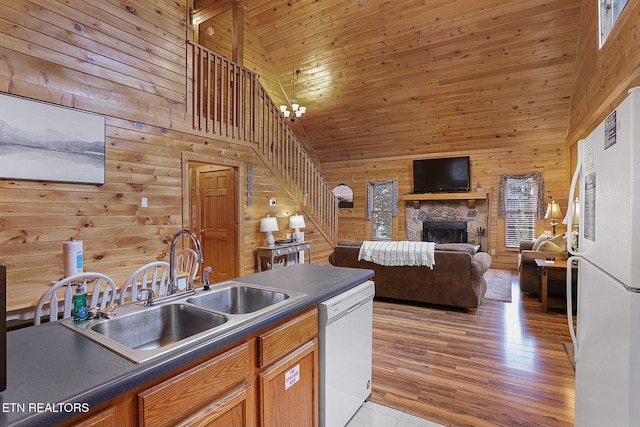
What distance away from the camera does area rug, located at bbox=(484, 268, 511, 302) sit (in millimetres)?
4863

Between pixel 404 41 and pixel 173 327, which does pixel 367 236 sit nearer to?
pixel 404 41

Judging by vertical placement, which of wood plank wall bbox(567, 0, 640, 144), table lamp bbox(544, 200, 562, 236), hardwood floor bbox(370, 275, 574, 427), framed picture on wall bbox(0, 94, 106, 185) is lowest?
hardwood floor bbox(370, 275, 574, 427)

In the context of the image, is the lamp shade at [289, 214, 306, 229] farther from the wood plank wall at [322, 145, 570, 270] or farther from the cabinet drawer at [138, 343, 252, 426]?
the cabinet drawer at [138, 343, 252, 426]

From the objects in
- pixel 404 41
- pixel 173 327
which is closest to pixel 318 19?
pixel 404 41

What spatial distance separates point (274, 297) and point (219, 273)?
4236 mm

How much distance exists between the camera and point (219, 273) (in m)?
5.66

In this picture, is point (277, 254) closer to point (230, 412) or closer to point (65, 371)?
point (230, 412)

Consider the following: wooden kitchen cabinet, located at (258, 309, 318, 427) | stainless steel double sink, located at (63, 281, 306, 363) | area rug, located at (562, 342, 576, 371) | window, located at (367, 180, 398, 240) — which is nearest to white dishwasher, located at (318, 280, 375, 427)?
wooden kitchen cabinet, located at (258, 309, 318, 427)

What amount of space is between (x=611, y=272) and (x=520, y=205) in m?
6.69

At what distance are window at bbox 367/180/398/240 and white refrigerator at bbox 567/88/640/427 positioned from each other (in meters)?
6.74

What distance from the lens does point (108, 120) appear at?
3.61m

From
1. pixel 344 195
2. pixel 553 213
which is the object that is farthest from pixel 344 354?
pixel 344 195

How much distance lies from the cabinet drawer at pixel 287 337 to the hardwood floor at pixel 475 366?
111cm

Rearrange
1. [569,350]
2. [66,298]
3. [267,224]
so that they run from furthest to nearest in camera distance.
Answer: [267,224], [569,350], [66,298]
